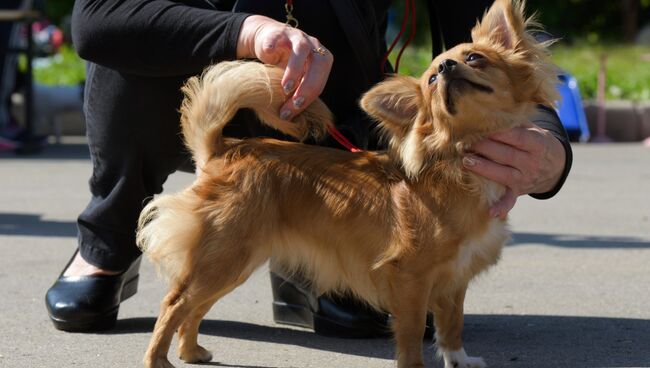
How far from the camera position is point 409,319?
11.1 feet

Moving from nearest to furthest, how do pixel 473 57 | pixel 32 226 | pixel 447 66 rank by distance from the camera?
1. pixel 447 66
2. pixel 473 57
3. pixel 32 226

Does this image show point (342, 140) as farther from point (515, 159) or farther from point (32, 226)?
point (32, 226)

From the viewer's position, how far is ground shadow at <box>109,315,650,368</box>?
147 inches

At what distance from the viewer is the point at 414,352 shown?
11.2 feet

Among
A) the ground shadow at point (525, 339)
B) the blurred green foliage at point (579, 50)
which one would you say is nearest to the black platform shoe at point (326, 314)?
the ground shadow at point (525, 339)

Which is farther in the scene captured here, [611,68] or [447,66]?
[611,68]

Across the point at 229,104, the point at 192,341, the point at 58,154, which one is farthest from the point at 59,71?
the point at 229,104

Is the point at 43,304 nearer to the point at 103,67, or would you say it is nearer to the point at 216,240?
the point at 103,67

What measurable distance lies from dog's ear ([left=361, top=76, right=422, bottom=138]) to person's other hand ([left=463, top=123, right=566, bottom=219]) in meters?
0.24

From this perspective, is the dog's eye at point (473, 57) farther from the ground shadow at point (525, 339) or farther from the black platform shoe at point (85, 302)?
the black platform shoe at point (85, 302)

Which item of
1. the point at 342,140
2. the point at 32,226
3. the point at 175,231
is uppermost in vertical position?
the point at 342,140

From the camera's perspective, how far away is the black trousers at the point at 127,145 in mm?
4035

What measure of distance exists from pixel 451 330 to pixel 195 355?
914 millimetres

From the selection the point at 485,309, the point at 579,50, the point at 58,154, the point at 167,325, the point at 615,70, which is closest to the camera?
the point at 167,325
